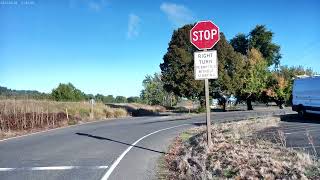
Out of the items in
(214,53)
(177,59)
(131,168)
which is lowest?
(131,168)

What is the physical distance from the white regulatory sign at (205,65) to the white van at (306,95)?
12562 mm

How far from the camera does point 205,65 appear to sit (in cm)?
1334

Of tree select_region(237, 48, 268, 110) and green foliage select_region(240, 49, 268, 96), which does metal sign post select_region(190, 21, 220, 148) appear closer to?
tree select_region(237, 48, 268, 110)

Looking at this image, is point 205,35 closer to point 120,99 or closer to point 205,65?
Result: point 205,65

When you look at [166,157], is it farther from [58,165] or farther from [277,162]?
[277,162]

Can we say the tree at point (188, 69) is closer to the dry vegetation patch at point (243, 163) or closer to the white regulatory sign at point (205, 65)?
the white regulatory sign at point (205, 65)

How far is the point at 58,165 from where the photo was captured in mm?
11844

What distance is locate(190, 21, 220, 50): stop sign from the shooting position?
43.5ft

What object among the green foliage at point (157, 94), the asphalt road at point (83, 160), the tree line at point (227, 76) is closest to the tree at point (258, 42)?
the tree line at point (227, 76)

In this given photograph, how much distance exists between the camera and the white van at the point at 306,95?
79.0 ft

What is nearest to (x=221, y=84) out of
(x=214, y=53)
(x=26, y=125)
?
(x=26, y=125)

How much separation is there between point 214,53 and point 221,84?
40.1 meters

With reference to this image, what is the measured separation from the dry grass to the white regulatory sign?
46.7 ft

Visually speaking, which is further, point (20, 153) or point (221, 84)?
point (221, 84)
